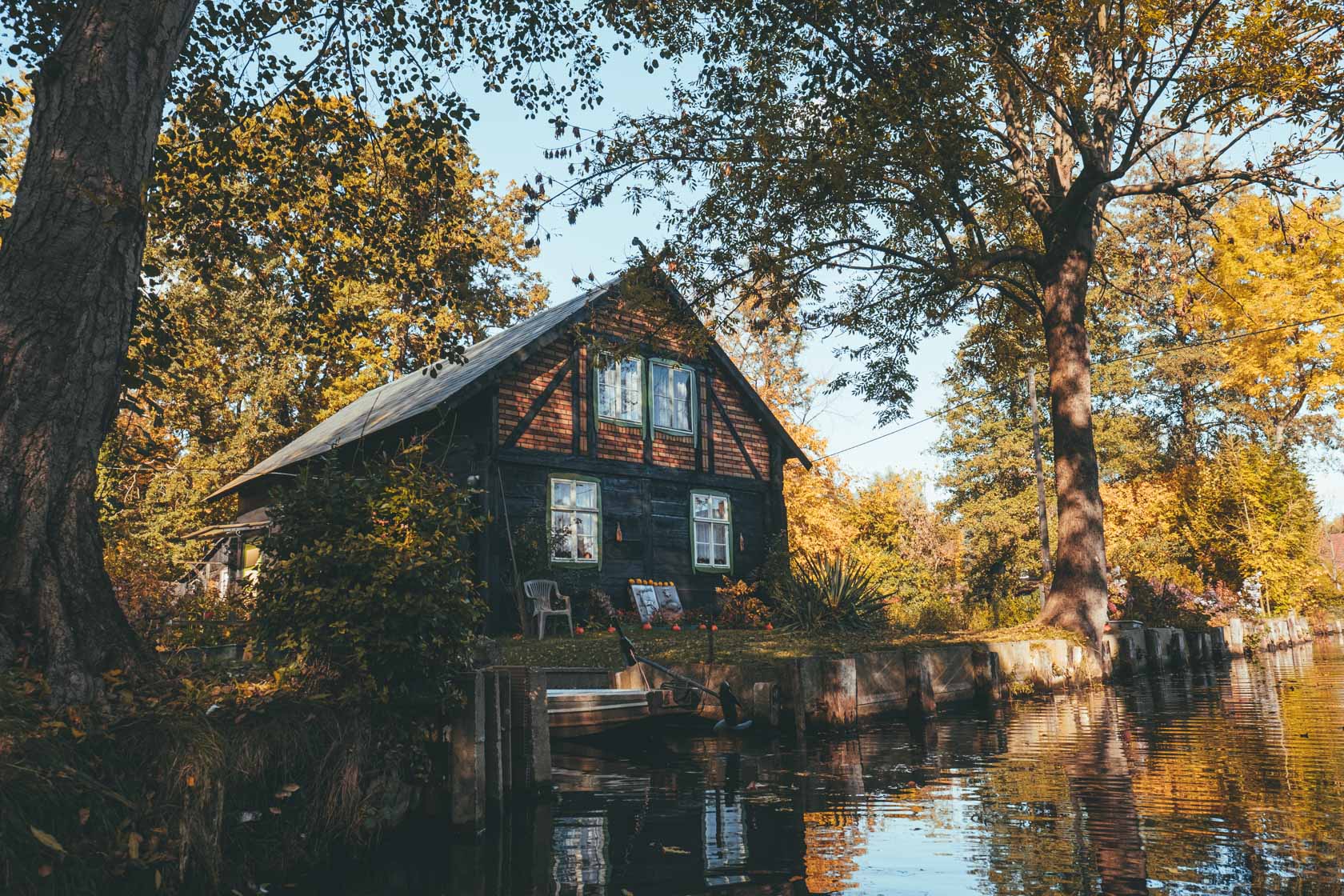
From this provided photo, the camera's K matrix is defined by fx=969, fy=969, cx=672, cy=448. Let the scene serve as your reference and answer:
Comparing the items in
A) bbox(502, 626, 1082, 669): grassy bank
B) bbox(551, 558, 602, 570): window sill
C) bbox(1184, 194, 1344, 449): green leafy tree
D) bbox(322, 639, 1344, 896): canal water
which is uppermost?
bbox(1184, 194, 1344, 449): green leafy tree

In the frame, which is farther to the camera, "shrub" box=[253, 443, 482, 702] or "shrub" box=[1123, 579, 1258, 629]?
"shrub" box=[1123, 579, 1258, 629]

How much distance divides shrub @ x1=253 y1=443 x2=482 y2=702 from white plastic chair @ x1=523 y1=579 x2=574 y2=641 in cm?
980

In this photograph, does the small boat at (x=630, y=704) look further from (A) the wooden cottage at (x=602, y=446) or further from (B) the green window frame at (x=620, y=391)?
(B) the green window frame at (x=620, y=391)

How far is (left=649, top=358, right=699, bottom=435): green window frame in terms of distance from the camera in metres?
21.2

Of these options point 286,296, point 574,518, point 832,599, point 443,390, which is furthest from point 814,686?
point 286,296

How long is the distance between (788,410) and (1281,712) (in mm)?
26838

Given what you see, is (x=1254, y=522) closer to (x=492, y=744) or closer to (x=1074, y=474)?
(x=1074, y=474)

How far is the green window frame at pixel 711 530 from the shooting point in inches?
840

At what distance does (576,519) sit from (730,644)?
597 cm

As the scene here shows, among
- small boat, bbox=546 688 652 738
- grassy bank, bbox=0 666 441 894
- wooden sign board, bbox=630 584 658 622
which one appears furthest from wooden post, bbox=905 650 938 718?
grassy bank, bbox=0 666 441 894

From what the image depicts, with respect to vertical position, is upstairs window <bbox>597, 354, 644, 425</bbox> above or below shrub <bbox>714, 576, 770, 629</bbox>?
above

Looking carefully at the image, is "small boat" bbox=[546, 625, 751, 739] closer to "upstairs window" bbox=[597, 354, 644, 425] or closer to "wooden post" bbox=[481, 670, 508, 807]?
"wooden post" bbox=[481, 670, 508, 807]

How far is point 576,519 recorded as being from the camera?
19.4 meters

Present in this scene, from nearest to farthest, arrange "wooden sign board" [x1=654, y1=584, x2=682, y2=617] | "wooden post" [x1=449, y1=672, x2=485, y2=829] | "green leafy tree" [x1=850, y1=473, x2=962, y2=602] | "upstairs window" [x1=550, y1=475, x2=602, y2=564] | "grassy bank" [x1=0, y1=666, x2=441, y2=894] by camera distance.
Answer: "grassy bank" [x1=0, y1=666, x2=441, y2=894] → "wooden post" [x1=449, y1=672, x2=485, y2=829] → "upstairs window" [x1=550, y1=475, x2=602, y2=564] → "wooden sign board" [x1=654, y1=584, x2=682, y2=617] → "green leafy tree" [x1=850, y1=473, x2=962, y2=602]
